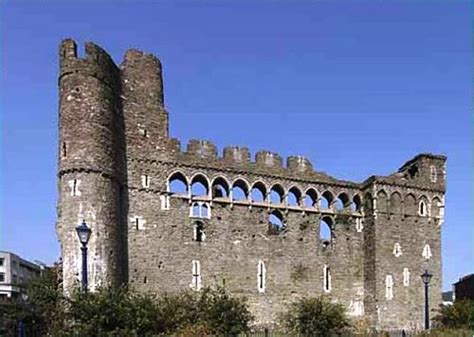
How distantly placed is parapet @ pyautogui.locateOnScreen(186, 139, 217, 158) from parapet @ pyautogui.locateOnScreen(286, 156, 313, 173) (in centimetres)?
489

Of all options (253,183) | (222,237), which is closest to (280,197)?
(253,183)

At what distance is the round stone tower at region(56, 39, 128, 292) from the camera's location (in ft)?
104

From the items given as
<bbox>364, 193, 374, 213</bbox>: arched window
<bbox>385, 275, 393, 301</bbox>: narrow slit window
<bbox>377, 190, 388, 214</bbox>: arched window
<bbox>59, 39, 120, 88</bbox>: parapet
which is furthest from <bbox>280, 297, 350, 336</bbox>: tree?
<bbox>59, 39, 120, 88</bbox>: parapet

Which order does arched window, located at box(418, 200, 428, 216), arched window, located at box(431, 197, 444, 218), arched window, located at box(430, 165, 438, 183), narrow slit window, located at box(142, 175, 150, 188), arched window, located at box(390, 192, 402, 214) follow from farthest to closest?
1. arched window, located at box(430, 165, 438, 183)
2. arched window, located at box(431, 197, 444, 218)
3. arched window, located at box(418, 200, 428, 216)
4. arched window, located at box(390, 192, 402, 214)
5. narrow slit window, located at box(142, 175, 150, 188)

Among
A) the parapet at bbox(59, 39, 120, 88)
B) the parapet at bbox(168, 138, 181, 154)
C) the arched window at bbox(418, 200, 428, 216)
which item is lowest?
the arched window at bbox(418, 200, 428, 216)

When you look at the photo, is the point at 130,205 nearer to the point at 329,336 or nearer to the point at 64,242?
the point at 64,242

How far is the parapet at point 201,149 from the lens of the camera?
3791cm

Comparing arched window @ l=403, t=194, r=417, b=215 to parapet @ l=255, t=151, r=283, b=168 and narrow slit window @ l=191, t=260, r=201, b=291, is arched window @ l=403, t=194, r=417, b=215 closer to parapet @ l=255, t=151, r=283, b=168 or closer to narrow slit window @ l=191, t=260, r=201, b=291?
parapet @ l=255, t=151, r=283, b=168

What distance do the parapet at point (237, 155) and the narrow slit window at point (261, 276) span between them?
19.1 ft

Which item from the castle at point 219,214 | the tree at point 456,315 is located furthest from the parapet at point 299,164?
the tree at point 456,315

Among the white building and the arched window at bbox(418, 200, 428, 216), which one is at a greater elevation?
the arched window at bbox(418, 200, 428, 216)

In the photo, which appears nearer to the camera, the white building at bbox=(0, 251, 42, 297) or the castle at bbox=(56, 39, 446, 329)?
the castle at bbox=(56, 39, 446, 329)

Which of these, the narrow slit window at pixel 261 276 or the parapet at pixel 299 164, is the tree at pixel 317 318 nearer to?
the narrow slit window at pixel 261 276

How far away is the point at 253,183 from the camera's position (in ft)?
128
